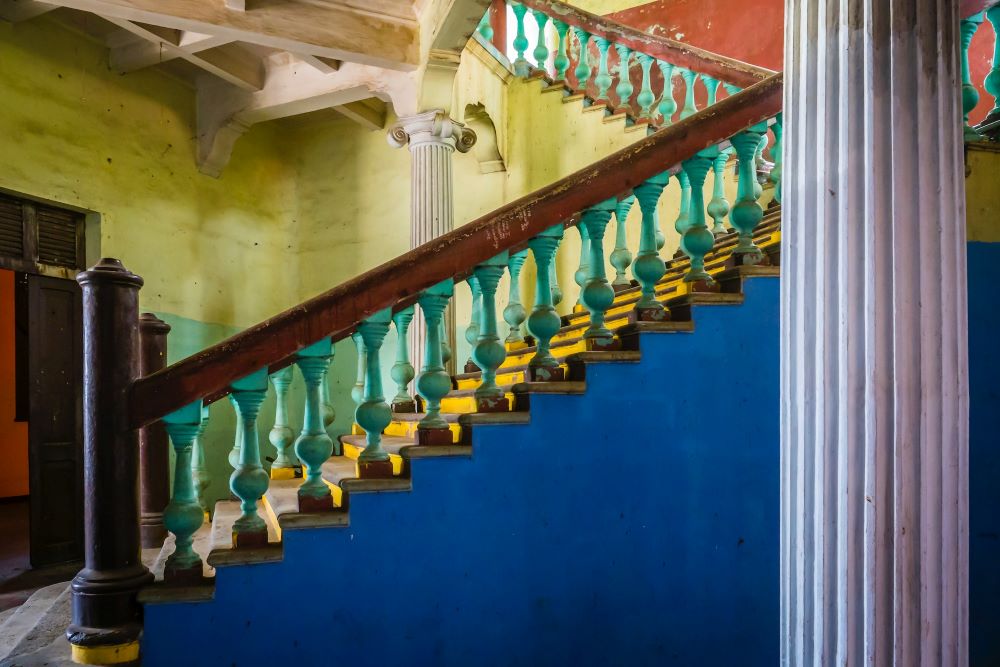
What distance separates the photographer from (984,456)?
265 centimetres

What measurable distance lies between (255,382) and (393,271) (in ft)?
1.79

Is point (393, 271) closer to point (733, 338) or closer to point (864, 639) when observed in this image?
point (733, 338)

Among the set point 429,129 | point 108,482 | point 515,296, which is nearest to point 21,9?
point 429,129

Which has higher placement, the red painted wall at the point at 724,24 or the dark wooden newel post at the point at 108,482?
the red painted wall at the point at 724,24

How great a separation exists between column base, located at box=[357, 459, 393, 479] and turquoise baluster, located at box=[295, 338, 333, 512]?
116 millimetres

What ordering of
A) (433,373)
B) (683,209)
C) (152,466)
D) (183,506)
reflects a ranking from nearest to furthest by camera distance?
1. (183,506)
2. (433,373)
3. (683,209)
4. (152,466)

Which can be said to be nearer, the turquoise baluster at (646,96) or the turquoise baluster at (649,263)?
the turquoise baluster at (649,263)

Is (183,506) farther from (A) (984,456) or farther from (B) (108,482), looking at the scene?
(A) (984,456)

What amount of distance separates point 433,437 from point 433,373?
21cm

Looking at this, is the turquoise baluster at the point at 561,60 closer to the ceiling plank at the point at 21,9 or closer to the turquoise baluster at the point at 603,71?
the turquoise baluster at the point at 603,71

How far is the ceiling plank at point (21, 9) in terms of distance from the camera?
4.81 meters

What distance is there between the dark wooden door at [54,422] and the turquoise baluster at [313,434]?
369 cm

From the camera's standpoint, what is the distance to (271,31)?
478cm

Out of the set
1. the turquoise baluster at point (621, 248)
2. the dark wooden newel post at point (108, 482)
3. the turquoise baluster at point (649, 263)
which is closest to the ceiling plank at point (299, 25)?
the turquoise baluster at point (621, 248)
